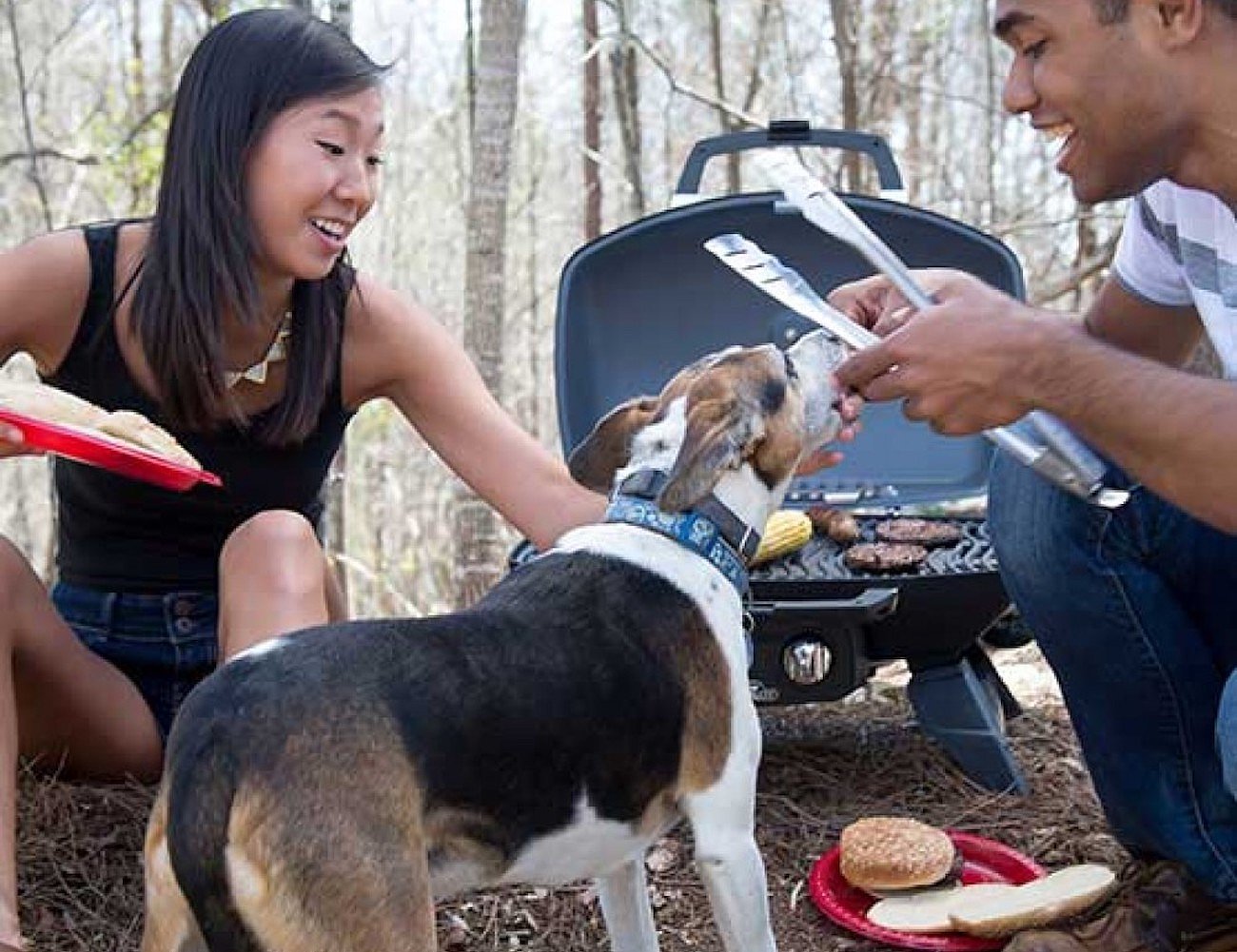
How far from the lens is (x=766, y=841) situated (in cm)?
387

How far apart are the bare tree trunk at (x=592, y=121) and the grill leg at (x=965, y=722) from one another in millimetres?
4463

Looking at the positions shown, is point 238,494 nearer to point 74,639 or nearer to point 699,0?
point 74,639

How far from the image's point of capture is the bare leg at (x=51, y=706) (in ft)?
10.2

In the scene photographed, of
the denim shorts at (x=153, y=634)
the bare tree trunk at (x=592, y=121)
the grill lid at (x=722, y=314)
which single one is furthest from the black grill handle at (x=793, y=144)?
the bare tree trunk at (x=592, y=121)

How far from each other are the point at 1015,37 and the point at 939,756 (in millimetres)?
2324

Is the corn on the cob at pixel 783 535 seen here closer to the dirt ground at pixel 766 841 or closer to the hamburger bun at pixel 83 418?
the dirt ground at pixel 766 841

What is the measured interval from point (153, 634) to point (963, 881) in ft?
6.60

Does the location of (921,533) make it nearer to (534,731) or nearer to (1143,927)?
(1143,927)

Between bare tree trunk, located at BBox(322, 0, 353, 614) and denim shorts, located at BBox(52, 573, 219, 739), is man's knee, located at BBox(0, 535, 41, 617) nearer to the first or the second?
denim shorts, located at BBox(52, 573, 219, 739)

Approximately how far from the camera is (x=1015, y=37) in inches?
109

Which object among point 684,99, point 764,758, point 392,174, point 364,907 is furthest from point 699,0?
point 364,907

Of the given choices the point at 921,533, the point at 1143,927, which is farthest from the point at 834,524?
the point at 1143,927

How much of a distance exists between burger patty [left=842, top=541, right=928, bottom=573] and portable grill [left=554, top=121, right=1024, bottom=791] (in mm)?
28

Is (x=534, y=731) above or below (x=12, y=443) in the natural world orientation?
below
